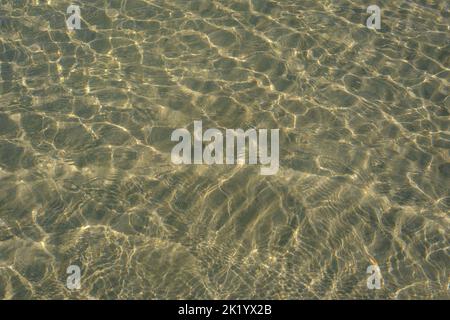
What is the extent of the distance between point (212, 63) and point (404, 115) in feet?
9.25

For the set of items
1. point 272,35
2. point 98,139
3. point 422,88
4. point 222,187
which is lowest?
point 222,187

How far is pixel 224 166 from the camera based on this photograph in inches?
245

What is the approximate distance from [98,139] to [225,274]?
2417 mm

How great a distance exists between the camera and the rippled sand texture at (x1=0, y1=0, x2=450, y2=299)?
17.6ft

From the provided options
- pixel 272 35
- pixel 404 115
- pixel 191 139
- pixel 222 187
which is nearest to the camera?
pixel 222 187

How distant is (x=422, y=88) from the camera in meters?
7.29

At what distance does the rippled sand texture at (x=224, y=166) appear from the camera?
5.37 m

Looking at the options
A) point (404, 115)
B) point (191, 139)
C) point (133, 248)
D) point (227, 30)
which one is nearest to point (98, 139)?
point (191, 139)

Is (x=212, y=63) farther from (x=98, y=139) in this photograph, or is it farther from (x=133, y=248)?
(x=133, y=248)

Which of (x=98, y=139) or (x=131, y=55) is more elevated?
(x=131, y=55)

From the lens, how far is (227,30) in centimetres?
789
